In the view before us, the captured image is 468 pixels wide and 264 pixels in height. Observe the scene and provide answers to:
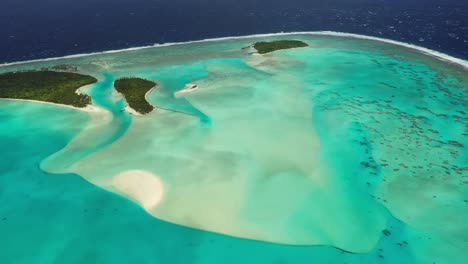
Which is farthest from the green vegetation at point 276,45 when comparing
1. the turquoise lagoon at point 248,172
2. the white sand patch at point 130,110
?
the white sand patch at point 130,110

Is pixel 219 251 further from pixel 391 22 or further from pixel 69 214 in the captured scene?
pixel 391 22

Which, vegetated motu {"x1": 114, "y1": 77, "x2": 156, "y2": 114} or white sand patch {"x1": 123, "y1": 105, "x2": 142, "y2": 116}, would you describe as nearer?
white sand patch {"x1": 123, "y1": 105, "x2": 142, "y2": 116}

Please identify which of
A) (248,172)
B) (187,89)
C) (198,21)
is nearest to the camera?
(248,172)

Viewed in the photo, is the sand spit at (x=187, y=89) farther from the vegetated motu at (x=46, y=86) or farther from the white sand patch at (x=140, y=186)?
the white sand patch at (x=140, y=186)

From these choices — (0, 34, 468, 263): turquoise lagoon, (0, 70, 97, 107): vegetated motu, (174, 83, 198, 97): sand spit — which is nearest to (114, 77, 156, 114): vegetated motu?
(0, 34, 468, 263): turquoise lagoon

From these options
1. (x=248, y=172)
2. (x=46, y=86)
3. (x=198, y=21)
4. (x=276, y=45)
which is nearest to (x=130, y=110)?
(x=46, y=86)

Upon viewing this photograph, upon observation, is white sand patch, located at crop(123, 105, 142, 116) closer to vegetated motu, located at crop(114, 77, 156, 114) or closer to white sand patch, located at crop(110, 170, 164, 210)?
vegetated motu, located at crop(114, 77, 156, 114)

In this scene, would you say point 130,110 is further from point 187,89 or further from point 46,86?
point 46,86
